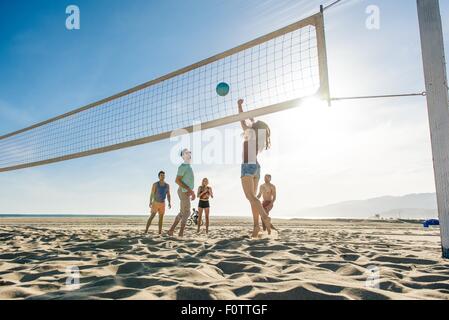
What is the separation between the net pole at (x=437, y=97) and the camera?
3000 millimetres

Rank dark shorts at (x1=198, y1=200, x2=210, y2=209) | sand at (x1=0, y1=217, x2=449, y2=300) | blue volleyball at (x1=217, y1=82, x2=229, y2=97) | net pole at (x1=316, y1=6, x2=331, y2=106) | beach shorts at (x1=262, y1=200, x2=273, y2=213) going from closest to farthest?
1. sand at (x1=0, y1=217, x2=449, y2=300)
2. net pole at (x1=316, y1=6, x2=331, y2=106)
3. blue volleyball at (x1=217, y1=82, x2=229, y2=97)
4. beach shorts at (x1=262, y1=200, x2=273, y2=213)
5. dark shorts at (x1=198, y1=200, x2=210, y2=209)

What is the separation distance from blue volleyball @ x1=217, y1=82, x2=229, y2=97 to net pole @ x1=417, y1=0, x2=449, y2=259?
2789mm

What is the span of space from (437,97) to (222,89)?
303 centimetres

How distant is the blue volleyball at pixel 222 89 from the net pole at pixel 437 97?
2789mm

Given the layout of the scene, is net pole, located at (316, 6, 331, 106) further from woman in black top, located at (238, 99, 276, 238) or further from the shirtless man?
the shirtless man

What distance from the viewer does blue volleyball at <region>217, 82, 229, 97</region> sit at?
507cm

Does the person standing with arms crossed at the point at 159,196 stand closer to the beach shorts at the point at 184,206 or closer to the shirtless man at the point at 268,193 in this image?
the beach shorts at the point at 184,206

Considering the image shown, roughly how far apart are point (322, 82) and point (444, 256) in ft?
7.69

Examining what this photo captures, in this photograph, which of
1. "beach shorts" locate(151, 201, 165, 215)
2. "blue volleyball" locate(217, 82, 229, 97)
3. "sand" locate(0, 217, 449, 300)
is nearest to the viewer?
"sand" locate(0, 217, 449, 300)

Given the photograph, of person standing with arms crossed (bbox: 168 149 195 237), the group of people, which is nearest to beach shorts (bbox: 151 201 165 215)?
the group of people
